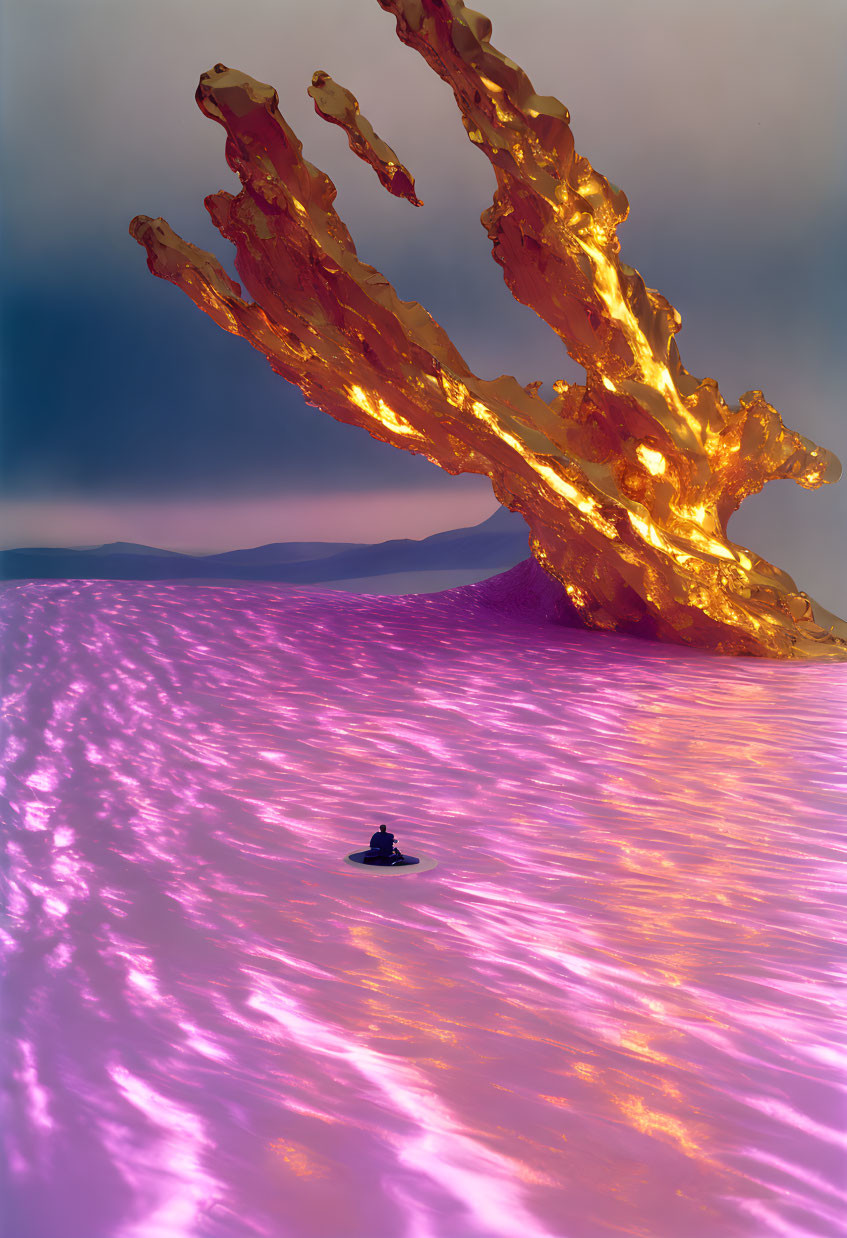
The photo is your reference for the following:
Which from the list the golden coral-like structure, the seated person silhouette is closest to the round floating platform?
the seated person silhouette

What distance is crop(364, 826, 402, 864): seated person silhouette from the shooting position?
144cm

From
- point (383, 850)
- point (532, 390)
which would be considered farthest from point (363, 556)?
point (383, 850)

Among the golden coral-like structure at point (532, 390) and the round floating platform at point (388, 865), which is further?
the golden coral-like structure at point (532, 390)

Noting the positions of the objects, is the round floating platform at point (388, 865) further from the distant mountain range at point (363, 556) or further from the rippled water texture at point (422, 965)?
the distant mountain range at point (363, 556)

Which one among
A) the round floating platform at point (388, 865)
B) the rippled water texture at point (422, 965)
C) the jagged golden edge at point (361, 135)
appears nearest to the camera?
the rippled water texture at point (422, 965)

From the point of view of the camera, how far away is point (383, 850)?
1.44 meters

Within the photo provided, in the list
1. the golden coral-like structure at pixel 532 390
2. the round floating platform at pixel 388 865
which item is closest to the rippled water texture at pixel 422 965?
the round floating platform at pixel 388 865

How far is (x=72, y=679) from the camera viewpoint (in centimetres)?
241

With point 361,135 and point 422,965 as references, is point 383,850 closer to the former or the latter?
point 422,965

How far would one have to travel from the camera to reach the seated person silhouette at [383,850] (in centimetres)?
144

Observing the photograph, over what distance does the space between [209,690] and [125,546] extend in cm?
362

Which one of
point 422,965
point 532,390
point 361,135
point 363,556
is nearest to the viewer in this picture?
point 422,965

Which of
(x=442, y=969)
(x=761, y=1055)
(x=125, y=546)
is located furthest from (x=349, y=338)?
(x=125, y=546)

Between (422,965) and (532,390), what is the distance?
8.42 ft
